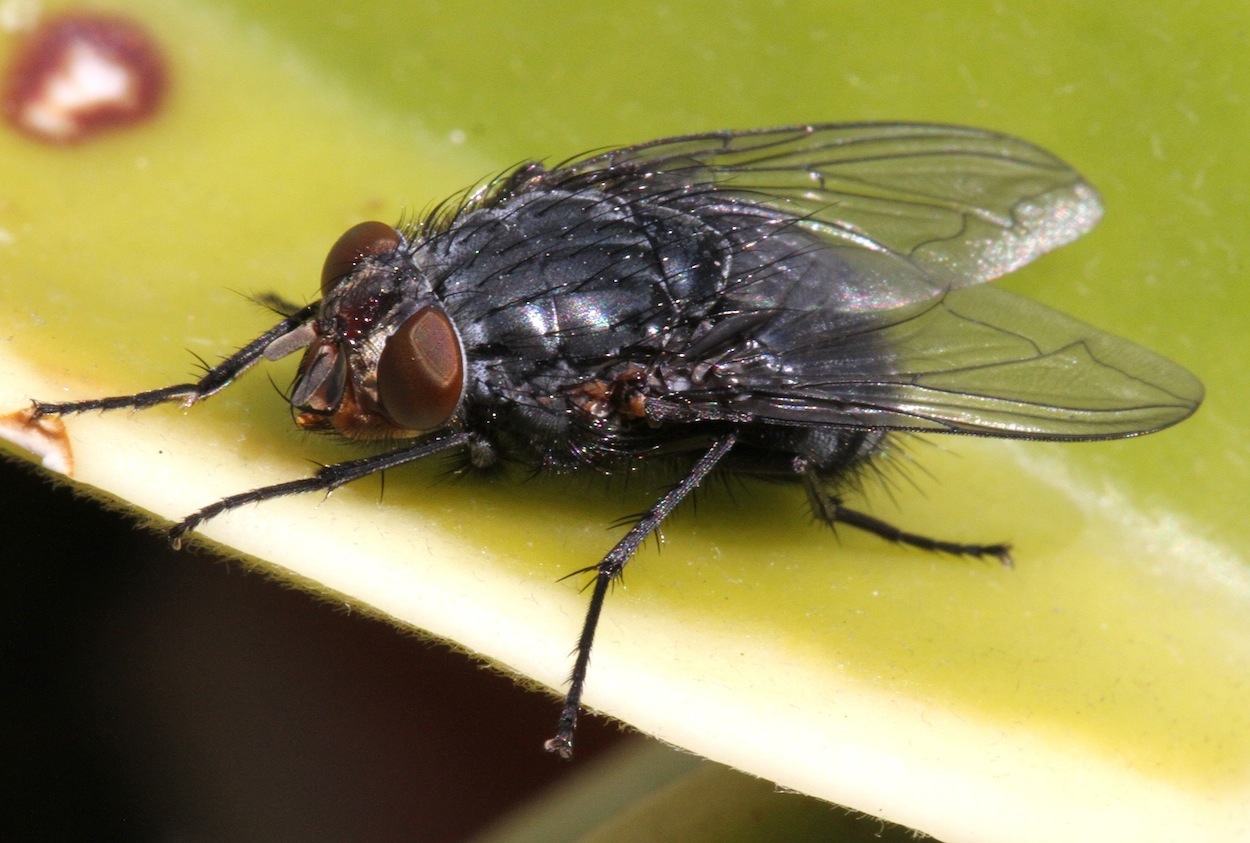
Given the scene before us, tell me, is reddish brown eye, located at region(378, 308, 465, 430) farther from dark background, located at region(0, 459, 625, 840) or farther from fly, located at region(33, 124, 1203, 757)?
dark background, located at region(0, 459, 625, 840)

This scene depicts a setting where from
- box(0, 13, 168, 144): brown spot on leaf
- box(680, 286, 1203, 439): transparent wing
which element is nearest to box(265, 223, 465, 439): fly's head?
box(680, 286, 1203, 439): transparent wing

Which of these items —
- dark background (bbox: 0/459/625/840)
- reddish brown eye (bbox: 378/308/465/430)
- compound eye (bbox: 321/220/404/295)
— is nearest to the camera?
dark background (bbox: 0/459/625/840)

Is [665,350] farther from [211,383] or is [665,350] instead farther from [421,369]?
[211,383]

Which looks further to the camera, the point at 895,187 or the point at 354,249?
the point at 895,187

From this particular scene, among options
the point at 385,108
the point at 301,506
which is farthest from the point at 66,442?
the point at 385,108

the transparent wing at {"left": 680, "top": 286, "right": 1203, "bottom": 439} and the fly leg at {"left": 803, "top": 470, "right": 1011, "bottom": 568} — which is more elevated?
the transparent wing at {"left": 680, "top": 286, "right": 1203, "bottom": 439}

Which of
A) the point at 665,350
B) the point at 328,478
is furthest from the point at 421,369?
the point at 665,350

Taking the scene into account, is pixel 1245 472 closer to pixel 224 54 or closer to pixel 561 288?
pixel 561 288
